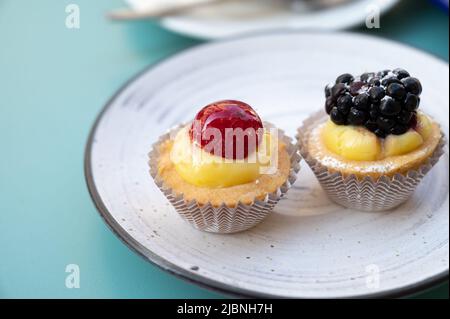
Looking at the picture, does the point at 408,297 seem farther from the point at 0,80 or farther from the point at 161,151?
the point at 0,80

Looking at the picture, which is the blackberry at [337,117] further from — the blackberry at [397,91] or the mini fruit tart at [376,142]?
the blackberry at [397,91]

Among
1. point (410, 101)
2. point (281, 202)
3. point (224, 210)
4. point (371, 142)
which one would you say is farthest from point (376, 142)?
point (224, 210)

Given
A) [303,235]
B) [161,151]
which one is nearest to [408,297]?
[303,235]

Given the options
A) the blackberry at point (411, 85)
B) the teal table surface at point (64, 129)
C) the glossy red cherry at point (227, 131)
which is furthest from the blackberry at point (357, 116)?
the teal table surface at point (64, 129)

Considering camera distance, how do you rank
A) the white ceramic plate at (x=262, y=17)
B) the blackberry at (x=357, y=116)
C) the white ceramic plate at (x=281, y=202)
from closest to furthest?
the white ceramic plate at (x=281, y=202), the blackberry at (x=357, y=116), the white ceramic plate at (x=262, y=17)

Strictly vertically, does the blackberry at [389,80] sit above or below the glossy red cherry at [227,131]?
above

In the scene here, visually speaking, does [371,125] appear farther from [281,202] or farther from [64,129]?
[64,129]
